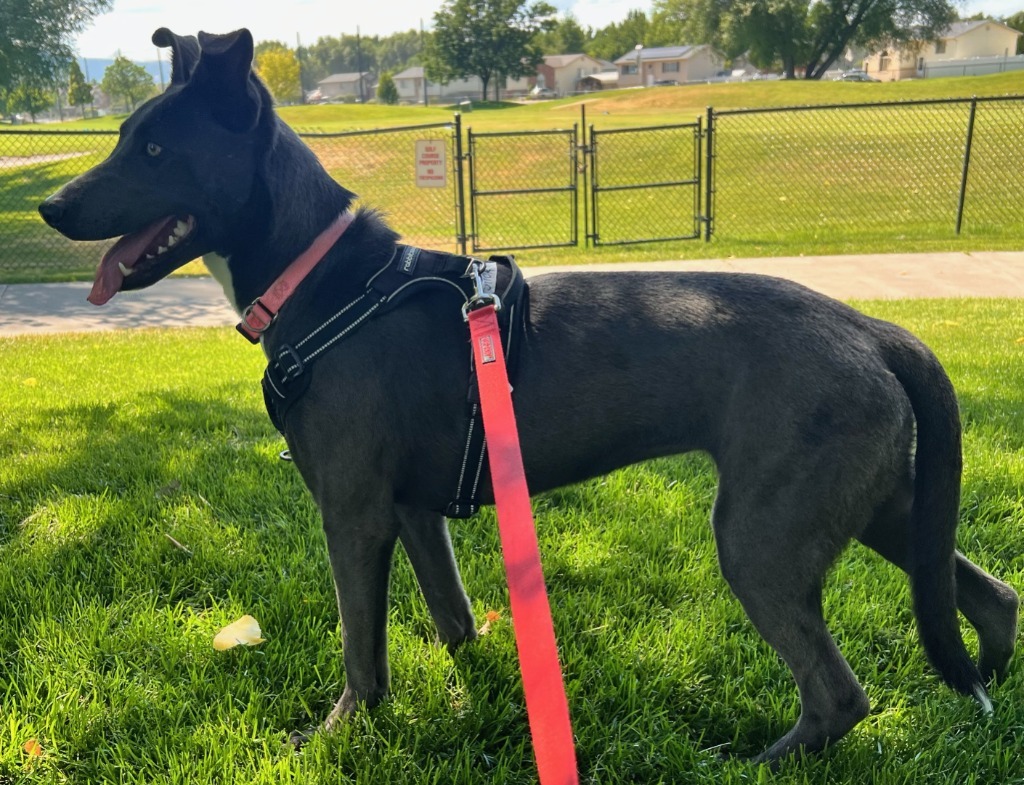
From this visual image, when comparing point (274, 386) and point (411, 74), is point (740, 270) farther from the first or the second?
point (411, 74)

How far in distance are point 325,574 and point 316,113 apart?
46.0 meters

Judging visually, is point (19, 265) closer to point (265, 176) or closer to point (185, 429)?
point (185, 429)

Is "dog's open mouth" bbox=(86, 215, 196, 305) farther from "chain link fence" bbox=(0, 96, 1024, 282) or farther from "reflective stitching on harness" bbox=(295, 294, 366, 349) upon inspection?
"chain link fence" bbox=(0, 96, 1024, 282)

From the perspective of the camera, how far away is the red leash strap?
1638 mm

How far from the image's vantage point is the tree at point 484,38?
75562 mm

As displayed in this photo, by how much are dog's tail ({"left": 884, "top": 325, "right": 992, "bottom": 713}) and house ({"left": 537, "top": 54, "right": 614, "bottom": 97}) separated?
12186 cm

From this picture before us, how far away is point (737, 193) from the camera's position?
1770 cm

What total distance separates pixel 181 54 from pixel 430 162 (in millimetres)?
9640

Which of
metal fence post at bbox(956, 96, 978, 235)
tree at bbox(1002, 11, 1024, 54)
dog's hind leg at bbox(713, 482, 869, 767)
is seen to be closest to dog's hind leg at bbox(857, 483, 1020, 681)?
dog's hind leg at bbox(713, 482, 869, 767)

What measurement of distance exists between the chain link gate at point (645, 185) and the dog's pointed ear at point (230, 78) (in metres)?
9.80

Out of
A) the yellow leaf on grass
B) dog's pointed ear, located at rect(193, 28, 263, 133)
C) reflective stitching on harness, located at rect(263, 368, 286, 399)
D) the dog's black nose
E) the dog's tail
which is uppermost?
dog's pointed ear, located at rect(193, 28, 263, 133)

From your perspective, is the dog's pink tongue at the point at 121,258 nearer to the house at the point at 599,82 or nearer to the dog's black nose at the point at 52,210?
the dog's black nose at the point at 52,210

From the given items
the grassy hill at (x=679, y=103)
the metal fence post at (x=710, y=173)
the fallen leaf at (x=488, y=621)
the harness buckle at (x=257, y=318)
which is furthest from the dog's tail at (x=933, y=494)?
the grassy hill at (x=679, y=103)

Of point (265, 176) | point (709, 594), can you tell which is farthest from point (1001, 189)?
point (265, 176)
